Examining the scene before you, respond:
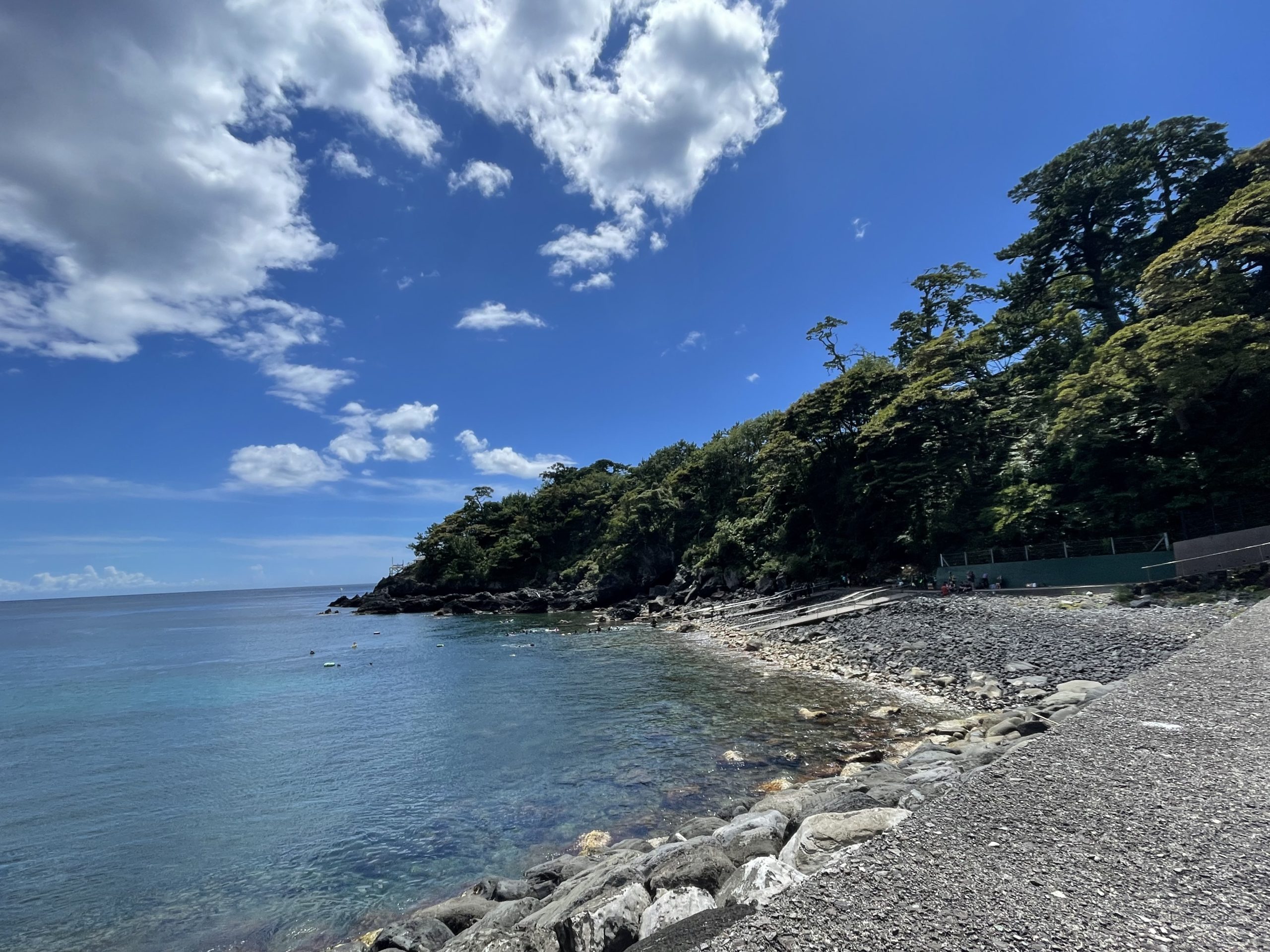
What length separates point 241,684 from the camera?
80.7 feet

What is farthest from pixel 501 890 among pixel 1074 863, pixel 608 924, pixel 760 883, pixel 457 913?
pixel 1074 863

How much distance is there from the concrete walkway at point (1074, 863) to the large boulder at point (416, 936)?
166 inches

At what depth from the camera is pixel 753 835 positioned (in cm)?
582

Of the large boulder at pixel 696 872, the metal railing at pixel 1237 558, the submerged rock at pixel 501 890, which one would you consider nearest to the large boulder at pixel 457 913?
the submerged rock at pixel 501 890

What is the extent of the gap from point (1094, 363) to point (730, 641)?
61.8 ft

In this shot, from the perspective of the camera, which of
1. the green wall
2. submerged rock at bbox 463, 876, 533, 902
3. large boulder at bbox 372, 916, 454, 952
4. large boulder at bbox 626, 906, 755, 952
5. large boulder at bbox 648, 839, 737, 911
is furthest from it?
the green wall

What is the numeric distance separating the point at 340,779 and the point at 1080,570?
24647 millimetres

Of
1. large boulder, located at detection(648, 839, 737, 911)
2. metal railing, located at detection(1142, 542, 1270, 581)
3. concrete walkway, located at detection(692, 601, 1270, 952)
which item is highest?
metal railing, located at detection(1142, 542, 1270, 581)

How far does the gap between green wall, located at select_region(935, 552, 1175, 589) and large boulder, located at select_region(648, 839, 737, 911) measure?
21.1m

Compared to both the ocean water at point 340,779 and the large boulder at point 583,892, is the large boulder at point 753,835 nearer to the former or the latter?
the large boulder at point 583,892

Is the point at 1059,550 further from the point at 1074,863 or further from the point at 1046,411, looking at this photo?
the point at 1074,863

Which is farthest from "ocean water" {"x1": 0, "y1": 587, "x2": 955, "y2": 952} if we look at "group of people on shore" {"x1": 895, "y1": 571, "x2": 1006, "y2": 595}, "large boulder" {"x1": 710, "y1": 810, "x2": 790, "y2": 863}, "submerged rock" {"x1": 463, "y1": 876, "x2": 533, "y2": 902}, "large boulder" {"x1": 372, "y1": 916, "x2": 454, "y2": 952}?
"group of people on shore" {"x1": 895, "y1": 571, "x2": 1006, "y2": 595}

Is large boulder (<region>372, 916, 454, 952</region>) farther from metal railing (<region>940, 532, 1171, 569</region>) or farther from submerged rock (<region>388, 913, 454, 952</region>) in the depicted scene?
metal railing (<region>940, 532, 1171, 569</region>)

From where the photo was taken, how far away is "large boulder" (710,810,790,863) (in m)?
5.53
